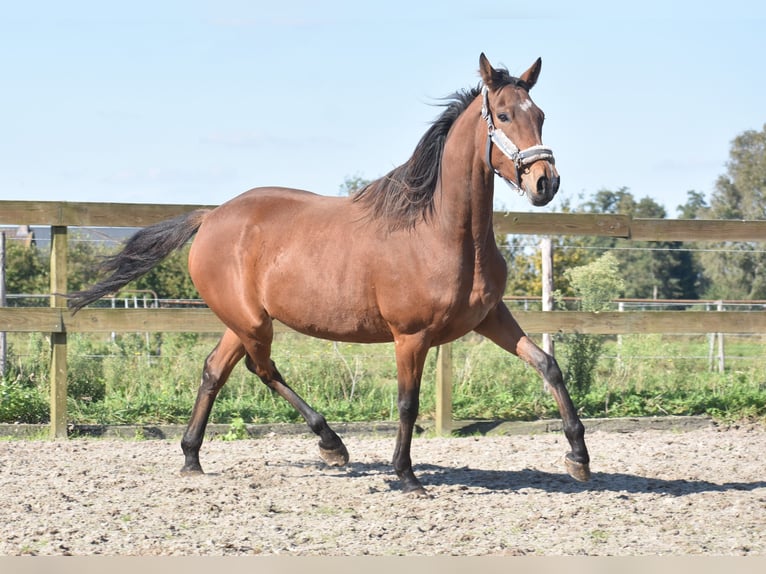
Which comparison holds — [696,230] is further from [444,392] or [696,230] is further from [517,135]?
[517,135]

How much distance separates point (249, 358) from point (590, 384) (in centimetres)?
332

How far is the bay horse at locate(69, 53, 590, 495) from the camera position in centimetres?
479

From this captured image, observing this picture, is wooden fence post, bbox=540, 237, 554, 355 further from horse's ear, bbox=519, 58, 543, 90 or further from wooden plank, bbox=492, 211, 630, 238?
horse's ear, bbox=519, 58, 543, 90

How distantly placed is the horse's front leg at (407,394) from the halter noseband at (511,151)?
39.9 inches

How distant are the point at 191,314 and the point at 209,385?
4.27 feet

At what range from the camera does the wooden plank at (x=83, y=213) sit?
6883mm

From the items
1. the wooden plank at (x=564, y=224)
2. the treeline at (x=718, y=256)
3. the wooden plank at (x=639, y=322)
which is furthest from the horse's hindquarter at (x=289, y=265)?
the treeline at (x=718, y=256)

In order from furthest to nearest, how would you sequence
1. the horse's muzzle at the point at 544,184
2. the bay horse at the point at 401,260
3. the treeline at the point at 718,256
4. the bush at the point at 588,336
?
the treeline at the point at 718,256, the bush at the point at 588,336, the bay horse at the point at 401,260, the horse's muzzle at the point at 544,184

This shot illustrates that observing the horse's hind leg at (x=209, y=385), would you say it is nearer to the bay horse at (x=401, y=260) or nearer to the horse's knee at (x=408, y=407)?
the bay horse at (x=401, y=260)

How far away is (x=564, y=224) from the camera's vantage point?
734cm

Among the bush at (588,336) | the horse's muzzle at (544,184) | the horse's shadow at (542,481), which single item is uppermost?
the horse's muzzle at (544,184)

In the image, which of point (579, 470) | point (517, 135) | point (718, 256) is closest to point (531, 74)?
point (517, 135)

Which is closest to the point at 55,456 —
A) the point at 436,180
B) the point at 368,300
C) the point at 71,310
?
the point at 71,310

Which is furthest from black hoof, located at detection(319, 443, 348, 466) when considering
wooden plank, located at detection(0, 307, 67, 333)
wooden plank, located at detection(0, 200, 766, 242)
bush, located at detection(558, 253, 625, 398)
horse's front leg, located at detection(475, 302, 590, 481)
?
bush, located at detection(558, 253, 625, 398)
